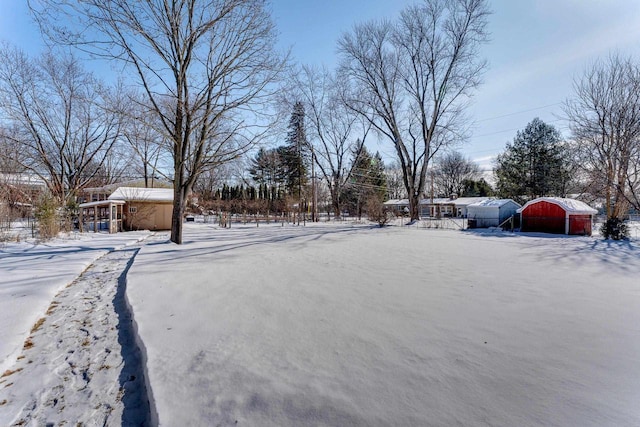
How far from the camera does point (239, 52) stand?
10328 millimetres

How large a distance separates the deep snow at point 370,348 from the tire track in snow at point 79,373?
0.03 metres

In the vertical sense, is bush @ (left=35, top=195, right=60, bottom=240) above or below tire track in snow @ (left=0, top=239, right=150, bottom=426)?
above

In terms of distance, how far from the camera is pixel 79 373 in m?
2.56

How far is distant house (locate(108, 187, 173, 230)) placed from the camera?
18203mm

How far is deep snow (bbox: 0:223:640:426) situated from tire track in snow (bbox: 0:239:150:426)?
3cm

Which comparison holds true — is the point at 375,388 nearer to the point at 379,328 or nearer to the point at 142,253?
the point at 379,328

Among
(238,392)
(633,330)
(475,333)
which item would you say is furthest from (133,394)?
(633,330)

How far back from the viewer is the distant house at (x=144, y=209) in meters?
18.2

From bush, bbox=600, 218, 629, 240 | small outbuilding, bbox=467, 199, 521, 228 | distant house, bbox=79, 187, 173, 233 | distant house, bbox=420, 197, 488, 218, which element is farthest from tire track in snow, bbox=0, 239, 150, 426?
distant house, bbox=420, 197, 488, 218

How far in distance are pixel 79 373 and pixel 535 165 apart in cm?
3132

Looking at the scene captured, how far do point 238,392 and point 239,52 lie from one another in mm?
11027

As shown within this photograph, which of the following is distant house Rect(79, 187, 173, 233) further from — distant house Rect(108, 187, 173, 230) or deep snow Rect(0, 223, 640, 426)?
deep snow Rect(0, 223, 640, 426)

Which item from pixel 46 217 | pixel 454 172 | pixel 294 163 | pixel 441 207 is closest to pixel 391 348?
pixel 46 217

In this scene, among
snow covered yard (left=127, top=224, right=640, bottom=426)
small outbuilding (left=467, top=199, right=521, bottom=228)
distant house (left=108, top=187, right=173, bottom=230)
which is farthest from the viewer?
small outbuilding (left=467, top=199, right=521, bottom=228)
